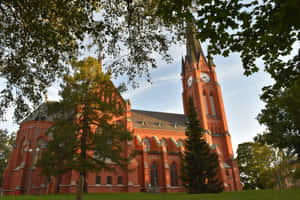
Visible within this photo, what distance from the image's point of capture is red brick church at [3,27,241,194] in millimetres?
28703

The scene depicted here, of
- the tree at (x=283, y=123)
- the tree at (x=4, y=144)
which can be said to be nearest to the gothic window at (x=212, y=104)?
the tree at (x=283, y=123)

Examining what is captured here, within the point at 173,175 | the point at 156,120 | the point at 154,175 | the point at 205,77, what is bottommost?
the point at 173,175

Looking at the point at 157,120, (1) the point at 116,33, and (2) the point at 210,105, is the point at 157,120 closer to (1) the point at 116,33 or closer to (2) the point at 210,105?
(2) the point at 210,105

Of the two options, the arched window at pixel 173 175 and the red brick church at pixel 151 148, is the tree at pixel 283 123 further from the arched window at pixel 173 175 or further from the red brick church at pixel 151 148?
the arched window at pixel 173 175

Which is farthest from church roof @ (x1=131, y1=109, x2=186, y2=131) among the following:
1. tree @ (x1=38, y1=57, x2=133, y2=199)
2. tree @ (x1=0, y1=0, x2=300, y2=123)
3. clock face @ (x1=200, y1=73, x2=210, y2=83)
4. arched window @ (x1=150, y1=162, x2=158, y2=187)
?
tree @ (x1=0, y1=0, x2=300, y2=123)

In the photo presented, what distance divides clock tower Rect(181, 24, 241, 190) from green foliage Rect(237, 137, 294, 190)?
5.10 meters

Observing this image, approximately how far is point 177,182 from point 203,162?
46.8 ft

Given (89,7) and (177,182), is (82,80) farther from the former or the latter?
(177,182)

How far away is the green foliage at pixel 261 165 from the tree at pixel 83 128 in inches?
902

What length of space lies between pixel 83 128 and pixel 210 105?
1417 inches

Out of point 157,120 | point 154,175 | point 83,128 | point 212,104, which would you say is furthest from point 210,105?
point 83,128

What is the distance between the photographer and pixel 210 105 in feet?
163

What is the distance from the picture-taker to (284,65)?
6.09 metres

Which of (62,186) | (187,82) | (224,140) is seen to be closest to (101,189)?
(62,186)
